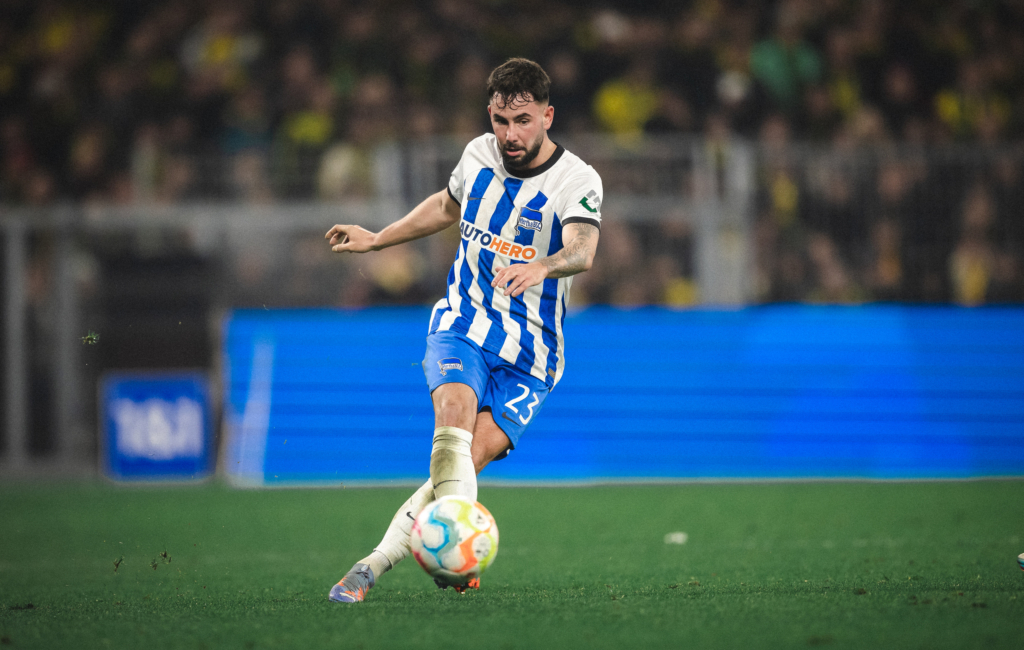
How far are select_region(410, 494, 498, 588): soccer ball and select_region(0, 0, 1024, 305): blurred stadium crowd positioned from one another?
19.6 feet

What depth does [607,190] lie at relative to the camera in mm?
10047

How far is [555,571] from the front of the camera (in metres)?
5.52

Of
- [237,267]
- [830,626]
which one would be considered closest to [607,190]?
[237,267]

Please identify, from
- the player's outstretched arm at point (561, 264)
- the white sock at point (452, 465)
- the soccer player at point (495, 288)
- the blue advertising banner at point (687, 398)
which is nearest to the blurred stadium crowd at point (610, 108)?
the blue advertising banner at point (687, 398)

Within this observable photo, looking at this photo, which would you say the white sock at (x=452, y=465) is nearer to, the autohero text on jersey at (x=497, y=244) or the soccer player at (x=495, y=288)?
the soccer player at (x=495, y=288)

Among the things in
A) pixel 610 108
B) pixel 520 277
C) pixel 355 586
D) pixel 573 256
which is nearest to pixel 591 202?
pixel 573 256

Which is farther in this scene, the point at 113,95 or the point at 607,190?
the point at 113,95

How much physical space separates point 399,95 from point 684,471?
520cm

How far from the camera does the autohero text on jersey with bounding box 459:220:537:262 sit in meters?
4.86

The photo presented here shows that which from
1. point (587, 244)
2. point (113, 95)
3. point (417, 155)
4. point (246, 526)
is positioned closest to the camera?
point (587, 244)

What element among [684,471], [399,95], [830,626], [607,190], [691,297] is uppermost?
[399,95]

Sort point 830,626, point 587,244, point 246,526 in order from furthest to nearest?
1. point 246,526
2. point 587,244
3. point 830,626

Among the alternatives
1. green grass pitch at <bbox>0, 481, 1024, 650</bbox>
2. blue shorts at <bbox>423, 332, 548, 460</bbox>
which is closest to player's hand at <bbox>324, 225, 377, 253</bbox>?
blue shorts at <bbox>423, 332, 548, 460</bbox>

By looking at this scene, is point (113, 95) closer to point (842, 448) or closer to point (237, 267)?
point (237, 267)
